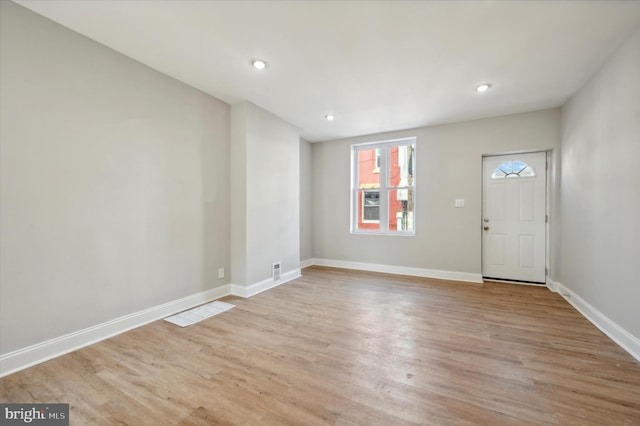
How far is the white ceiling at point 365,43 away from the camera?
191cm

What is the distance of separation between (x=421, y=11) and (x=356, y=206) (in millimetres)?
3738

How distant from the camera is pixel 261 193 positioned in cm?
377

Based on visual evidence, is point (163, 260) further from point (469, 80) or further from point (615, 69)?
point (615, 69)

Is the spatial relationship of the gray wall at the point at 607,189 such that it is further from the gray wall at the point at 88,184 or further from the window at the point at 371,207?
the gray wall at the point at 88,184

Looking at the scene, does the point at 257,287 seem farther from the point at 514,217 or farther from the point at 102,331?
the point at 514,217

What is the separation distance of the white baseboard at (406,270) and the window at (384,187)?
2.21 ft

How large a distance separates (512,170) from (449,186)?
976mm

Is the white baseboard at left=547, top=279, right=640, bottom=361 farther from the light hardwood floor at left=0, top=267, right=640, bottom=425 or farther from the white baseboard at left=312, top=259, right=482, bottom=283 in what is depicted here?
the white baseboard at left=312, top=259, right=482, bottom=283

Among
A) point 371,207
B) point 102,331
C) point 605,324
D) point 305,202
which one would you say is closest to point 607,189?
point 605,324

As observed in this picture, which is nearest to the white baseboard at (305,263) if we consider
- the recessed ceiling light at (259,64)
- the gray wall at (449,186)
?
the gray wall at (449,186)

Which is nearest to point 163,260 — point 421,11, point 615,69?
point 421,11

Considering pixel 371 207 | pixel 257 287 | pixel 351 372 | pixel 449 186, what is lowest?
pixel 351 372

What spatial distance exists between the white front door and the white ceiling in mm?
1063

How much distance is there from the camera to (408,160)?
16.0ft
